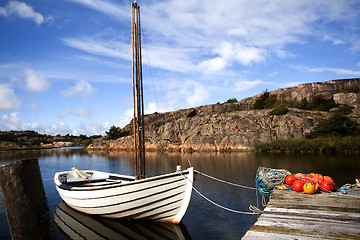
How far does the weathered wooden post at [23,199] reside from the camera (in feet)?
14.6

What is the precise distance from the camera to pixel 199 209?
11992 millimetres

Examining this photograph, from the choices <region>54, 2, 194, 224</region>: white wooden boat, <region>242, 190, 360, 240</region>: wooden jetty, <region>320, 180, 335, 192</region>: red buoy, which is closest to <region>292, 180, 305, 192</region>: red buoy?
<region>242, 190, 360, 240</region>: wooden jetty

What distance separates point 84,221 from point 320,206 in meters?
9.57

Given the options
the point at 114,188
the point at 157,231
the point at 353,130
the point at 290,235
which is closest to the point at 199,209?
the point at 157,231

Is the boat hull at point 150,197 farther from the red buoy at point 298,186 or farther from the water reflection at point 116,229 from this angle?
the red buoy at point 298,186

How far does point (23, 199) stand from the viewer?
4531 millimetres

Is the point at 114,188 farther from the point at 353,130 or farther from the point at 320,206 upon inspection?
the point at 353,130

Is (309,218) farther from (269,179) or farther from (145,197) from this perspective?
(145,197)

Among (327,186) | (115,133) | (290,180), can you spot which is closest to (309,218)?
(327,186)

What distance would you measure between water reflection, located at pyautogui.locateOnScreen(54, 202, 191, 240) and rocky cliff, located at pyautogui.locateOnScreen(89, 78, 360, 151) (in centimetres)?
2840

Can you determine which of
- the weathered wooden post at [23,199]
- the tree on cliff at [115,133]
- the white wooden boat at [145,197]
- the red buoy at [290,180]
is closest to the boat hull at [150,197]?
the white wooden boat at [145,197]

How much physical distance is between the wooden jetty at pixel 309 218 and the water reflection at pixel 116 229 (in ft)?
12.1

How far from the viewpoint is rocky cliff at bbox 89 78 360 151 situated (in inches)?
1786

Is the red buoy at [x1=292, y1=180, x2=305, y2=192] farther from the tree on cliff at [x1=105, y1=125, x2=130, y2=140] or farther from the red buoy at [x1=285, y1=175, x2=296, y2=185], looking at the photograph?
the tree on cliff at [x1=105, y1=125, x2=130, y2=140]
